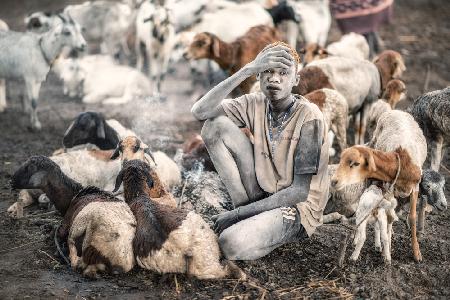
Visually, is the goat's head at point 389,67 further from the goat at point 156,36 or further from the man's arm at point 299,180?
the goat at point 156,36

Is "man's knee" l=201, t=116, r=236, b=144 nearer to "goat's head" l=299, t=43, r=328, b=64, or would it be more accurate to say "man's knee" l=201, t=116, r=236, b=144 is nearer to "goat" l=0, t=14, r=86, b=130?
"goat's head" l=299, t=43, r=328, b=64

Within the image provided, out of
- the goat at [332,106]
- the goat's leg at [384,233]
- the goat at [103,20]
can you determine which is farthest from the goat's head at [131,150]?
the goat at [103,20]

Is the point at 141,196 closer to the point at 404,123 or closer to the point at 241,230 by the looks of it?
the point at 241,230

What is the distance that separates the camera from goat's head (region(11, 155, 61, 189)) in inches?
221

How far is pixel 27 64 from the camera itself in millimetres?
9258

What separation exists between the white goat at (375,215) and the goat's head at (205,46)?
430cm

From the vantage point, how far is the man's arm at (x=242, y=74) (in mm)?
4809

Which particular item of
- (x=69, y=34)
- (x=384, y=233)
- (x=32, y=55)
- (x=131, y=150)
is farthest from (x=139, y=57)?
(x=384, y=233)

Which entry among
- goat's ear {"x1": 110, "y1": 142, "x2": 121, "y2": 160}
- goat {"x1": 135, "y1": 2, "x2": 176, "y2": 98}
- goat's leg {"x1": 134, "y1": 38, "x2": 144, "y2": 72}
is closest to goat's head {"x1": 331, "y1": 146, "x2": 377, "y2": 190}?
goat's ear {"x1": 110, "y1": 142, "x2": 121, "y2": 160}

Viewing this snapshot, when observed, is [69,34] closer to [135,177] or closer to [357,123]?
[357,123]

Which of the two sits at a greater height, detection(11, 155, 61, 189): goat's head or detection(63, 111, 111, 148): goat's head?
detection(11, 155, 61, 189): goat's head

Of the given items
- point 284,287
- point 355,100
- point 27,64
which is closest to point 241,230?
point 284,287

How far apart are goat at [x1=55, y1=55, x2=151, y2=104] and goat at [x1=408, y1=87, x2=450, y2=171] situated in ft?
17.8

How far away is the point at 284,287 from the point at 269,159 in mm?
1006
